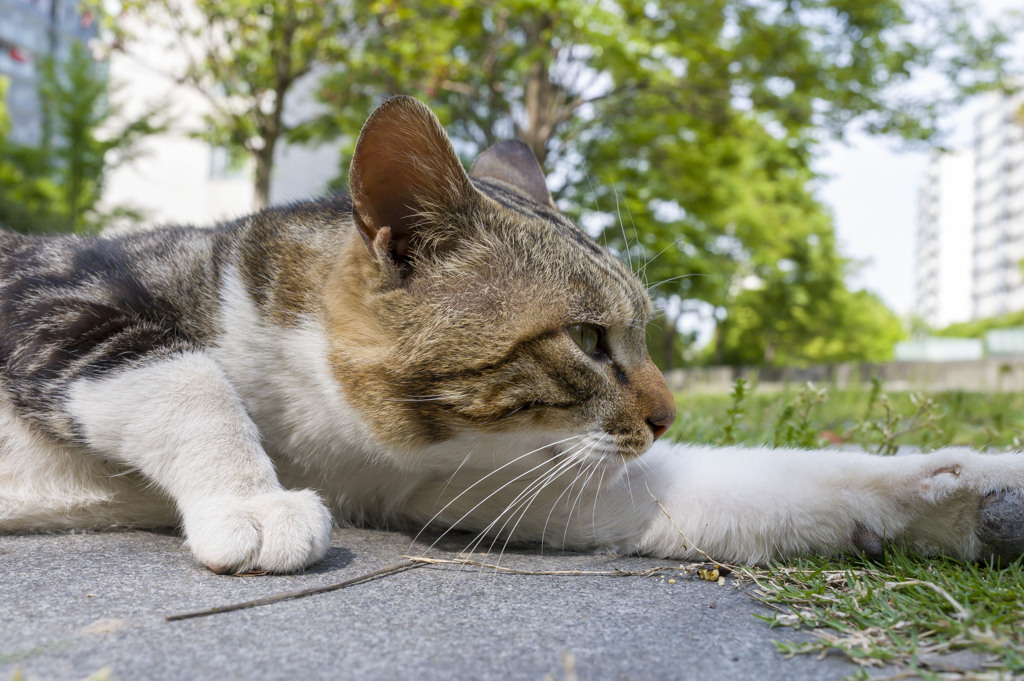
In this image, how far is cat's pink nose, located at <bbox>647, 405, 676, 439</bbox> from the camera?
6.75 feet

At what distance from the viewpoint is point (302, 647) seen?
4.07 feet

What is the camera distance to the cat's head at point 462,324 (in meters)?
1.95

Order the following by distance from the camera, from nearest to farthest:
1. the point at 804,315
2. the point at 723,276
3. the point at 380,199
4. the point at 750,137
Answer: the point at 380,199 < the point at 750,137 < the point at 723,276 < the point at 804,315

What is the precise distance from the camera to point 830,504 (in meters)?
1.87

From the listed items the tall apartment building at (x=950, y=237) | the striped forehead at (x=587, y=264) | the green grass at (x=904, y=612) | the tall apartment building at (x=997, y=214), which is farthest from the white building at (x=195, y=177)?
the tall apartment building at (x=950, y=237)

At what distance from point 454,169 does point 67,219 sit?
16.4 meters

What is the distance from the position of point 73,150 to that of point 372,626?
A: 17.4m

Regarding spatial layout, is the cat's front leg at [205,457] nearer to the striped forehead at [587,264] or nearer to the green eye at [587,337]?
the green eye at [587,337]

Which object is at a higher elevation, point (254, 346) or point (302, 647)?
point (254, 346)

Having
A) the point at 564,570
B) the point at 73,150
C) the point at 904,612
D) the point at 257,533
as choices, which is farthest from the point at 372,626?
the point at 73,150

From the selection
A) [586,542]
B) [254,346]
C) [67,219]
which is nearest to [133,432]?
[254,346]

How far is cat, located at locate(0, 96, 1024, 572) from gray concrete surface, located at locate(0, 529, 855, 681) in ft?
0.75

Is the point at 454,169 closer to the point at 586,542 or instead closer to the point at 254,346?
the point at 254,346

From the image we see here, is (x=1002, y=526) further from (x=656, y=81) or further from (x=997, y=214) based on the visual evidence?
(x=997, y=214)
